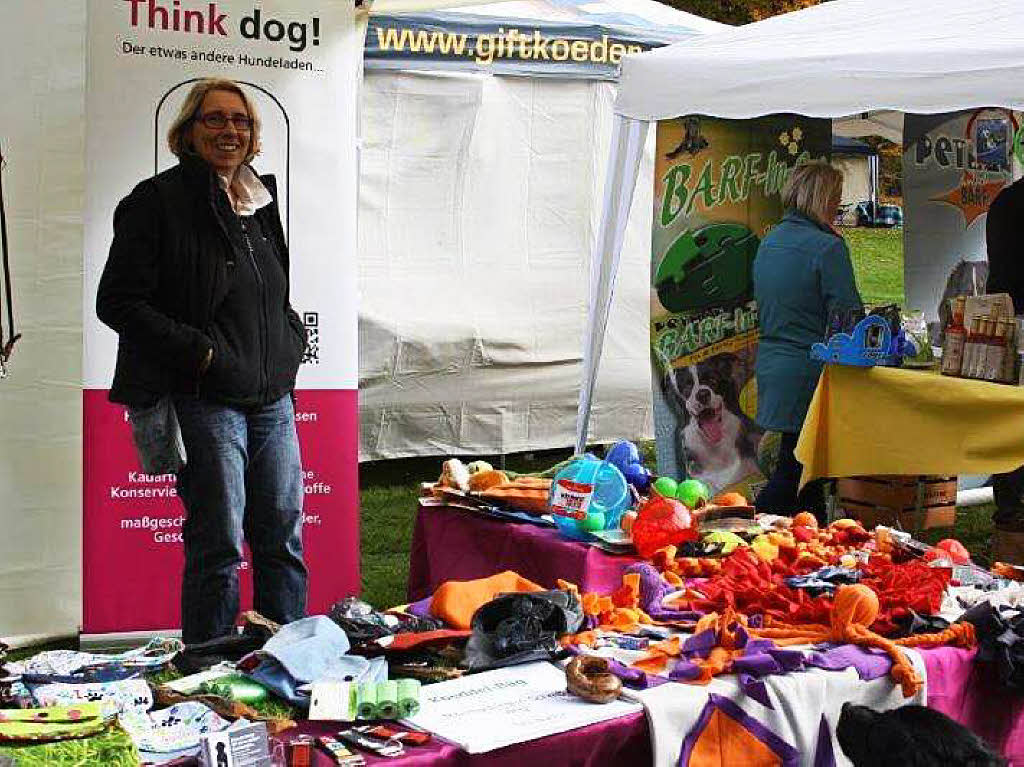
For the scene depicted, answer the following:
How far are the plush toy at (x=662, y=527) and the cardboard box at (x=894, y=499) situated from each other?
2.58 m

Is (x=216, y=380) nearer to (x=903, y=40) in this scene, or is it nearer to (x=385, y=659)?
(x=385, y=659)

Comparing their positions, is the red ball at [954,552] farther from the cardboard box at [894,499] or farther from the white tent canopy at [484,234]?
the white tent canopy at [484,234]

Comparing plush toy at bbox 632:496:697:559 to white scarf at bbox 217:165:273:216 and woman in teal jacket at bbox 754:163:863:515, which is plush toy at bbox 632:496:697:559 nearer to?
white scarf at bbox 217:165:273:216

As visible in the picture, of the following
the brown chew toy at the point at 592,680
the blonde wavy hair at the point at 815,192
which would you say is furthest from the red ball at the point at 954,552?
the blonde wavy hair at the point at 815,192

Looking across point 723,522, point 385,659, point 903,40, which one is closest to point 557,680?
point 385,659

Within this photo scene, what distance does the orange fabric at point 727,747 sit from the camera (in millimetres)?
2619

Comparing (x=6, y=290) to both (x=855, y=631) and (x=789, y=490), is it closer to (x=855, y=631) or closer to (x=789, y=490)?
(x=855, y=631)

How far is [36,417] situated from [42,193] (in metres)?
0.73

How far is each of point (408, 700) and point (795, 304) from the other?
3905 millimetres

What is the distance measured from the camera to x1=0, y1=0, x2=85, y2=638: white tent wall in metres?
4.83

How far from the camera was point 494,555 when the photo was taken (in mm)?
4406

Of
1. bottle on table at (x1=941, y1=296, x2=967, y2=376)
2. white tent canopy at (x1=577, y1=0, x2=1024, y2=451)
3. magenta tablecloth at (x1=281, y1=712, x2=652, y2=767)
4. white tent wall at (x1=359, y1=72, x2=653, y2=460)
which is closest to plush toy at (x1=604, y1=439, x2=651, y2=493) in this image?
white tent canopy at (x1=577, y1=0, x2=1024, y2=451)

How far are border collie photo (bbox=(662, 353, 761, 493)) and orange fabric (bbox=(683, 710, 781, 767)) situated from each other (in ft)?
13.0

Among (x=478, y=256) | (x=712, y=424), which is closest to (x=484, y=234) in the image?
(x=478, y=256)
